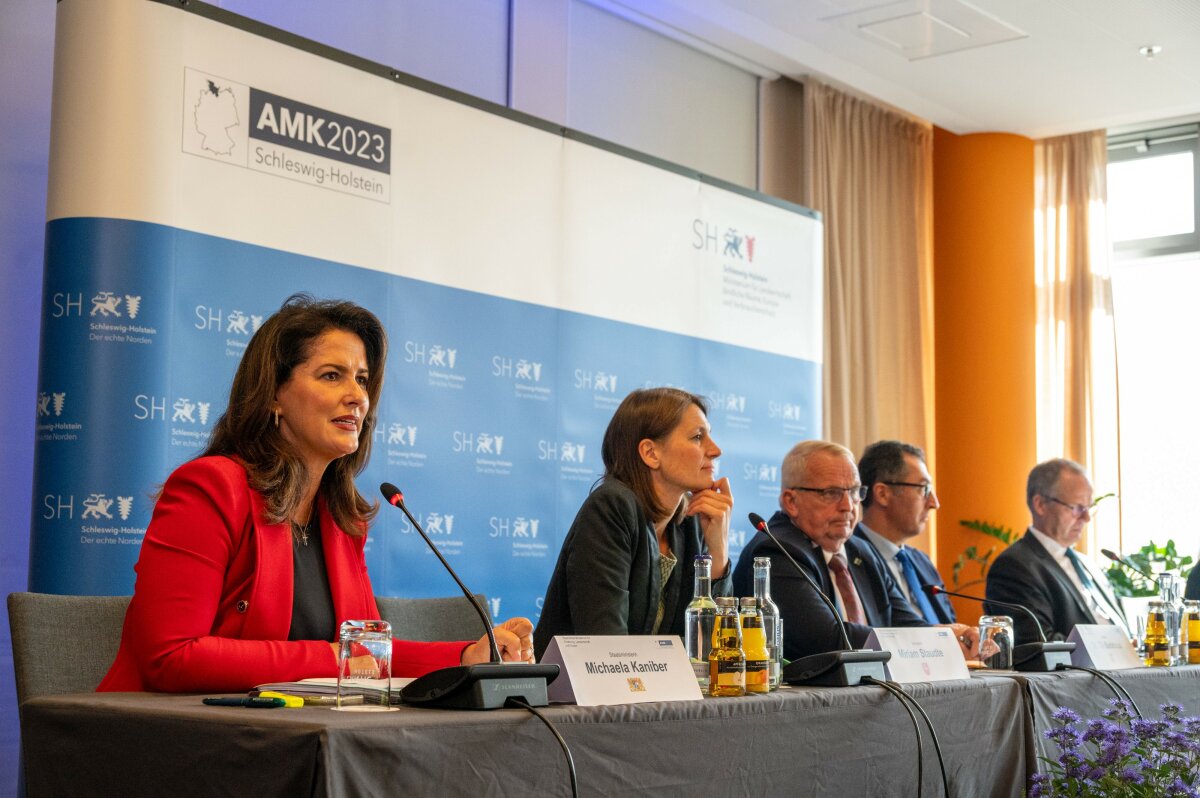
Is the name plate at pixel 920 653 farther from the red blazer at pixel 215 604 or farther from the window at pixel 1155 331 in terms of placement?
the window at pixel 1155 331

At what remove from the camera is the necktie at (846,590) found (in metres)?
3.46

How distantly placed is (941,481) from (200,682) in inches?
233

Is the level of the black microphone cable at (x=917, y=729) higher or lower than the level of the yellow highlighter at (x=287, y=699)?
lower

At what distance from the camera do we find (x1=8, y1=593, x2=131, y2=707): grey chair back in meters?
2.14

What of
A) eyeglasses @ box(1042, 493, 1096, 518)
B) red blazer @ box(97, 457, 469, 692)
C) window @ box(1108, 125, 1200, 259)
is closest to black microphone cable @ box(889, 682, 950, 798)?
red blazer @ box(97, 457, 469, 692)

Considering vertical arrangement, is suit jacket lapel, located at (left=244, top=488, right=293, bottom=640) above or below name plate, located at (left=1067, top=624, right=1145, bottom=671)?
above

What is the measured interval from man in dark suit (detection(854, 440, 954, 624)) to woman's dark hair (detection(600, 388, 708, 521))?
134 cm

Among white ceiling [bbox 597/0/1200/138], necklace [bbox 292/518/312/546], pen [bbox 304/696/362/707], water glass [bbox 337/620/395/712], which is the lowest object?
pen [bbox 304/696/362/707]

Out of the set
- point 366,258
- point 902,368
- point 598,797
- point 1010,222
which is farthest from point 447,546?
point 1010,222

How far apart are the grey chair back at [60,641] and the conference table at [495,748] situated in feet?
1.49

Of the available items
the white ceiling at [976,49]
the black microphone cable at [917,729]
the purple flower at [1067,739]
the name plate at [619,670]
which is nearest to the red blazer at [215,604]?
the name plate at [619,670]

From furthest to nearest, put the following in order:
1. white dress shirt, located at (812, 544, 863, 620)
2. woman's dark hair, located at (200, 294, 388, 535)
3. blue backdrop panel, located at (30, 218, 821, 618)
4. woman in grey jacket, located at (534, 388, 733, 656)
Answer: white dress shirt, located at (812, 544, 863, 620) < blue backdrop panel, located at (30, 218, 821, 618) < woman in grey jacket, located at (534, 388, 733, 656) < woman's dark hair, located at (200, 294, 388, 535)

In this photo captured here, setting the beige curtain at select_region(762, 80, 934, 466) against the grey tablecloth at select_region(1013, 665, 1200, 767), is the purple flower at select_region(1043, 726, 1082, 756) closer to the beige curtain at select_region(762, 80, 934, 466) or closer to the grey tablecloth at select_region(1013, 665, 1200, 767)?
the grey tablecloth at select_region(1013, 665, 1200, 767)

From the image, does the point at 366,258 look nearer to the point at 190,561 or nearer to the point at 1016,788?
the point at 190,561
